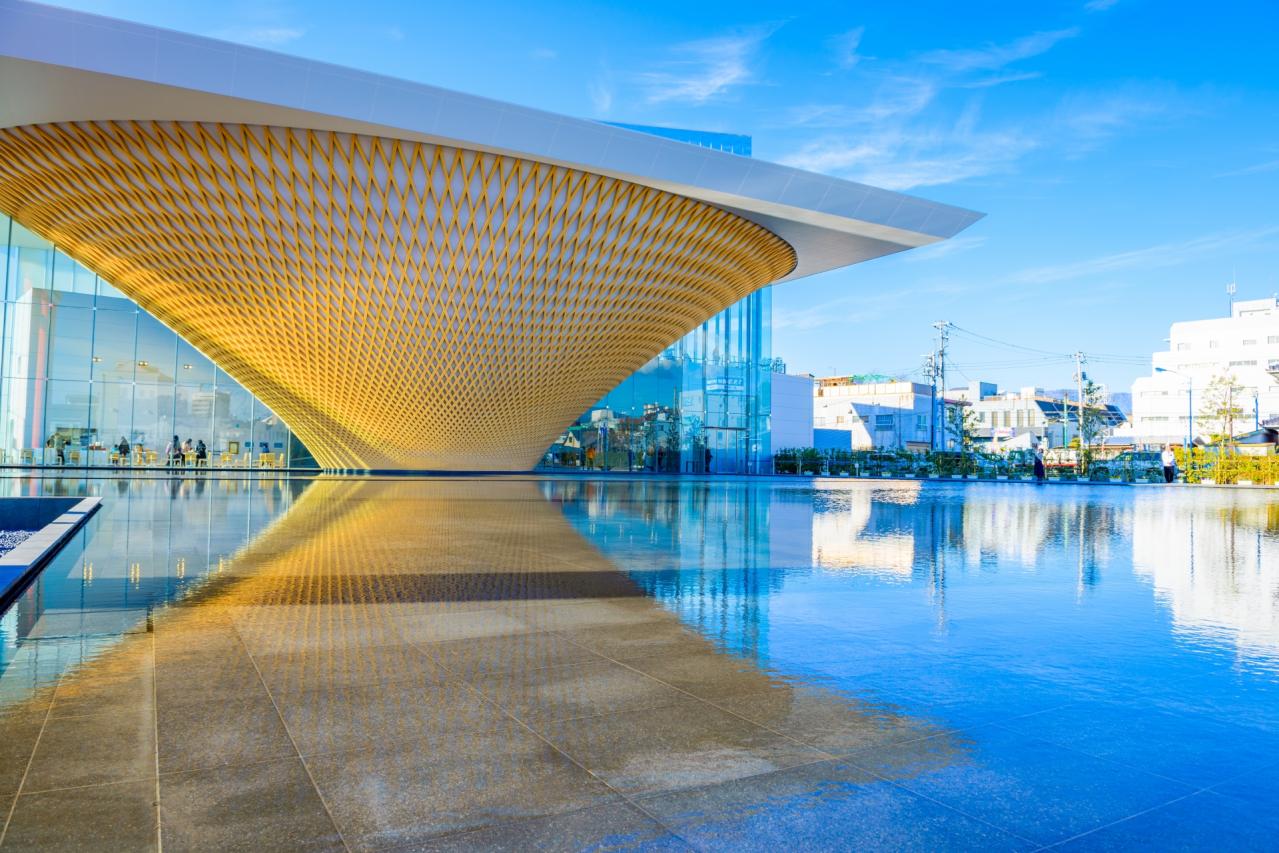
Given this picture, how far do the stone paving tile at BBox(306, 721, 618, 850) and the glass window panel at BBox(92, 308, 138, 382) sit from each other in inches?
1617

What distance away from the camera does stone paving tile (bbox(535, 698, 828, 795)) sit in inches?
110

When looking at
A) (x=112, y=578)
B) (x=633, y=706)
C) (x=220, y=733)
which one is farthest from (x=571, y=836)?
(x=112, y=578)

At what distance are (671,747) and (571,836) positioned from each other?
0.76m

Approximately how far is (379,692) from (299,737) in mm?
609

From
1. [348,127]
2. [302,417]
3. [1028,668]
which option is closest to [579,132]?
[348,127]

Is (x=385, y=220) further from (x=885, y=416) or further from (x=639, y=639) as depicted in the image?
(x=885, y=416)

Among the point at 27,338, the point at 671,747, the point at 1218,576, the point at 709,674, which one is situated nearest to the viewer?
the point at 671,747

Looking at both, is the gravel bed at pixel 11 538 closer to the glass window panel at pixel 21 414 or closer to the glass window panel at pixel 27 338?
the glass window panel at pixel 21 414

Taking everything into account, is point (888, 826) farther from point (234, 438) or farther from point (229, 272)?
point (234, 438)

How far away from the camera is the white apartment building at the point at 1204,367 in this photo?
8025cm

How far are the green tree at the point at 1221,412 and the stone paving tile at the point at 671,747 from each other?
57326 mm

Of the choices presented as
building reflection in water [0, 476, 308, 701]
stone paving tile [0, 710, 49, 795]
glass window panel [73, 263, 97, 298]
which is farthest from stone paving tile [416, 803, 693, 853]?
glass window panel [73, 263, 97, 298]

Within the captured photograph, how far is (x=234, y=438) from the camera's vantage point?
39906mm

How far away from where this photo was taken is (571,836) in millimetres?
2371
